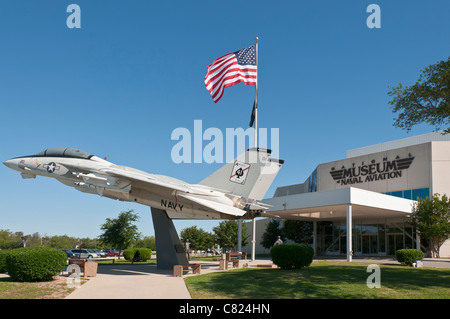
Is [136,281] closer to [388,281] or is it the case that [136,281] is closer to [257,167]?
[257,167]

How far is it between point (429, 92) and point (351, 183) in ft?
92.3

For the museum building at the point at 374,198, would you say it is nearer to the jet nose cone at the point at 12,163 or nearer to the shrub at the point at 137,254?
the shrub at the point at 137,254

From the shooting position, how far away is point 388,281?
14.3m

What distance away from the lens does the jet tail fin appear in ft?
65.3

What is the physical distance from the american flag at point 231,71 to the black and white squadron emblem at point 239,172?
191 inches

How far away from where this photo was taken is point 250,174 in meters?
20.0

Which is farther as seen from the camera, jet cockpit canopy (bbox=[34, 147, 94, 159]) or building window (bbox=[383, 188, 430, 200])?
building window (bbox=[383, 188, 430, 200])

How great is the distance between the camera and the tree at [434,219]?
31266 millimetres

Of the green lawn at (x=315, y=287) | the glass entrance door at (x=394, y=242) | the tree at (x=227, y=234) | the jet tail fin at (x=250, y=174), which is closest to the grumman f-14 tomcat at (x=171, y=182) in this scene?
the jet tail fin at (x=250, y=174)

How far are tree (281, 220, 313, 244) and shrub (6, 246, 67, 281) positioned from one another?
117 ft

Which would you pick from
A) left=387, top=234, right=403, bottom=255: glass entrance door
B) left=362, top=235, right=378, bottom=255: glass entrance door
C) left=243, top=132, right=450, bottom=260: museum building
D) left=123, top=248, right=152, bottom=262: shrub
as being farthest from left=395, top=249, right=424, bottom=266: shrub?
left=123, top=248, right=152, bottom=262: shrub

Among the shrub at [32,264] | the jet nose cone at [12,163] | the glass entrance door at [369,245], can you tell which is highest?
the jet nose cone at [12,163]

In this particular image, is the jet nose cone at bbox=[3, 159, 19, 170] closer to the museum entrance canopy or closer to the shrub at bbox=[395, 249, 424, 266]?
the museum entrance canopy
